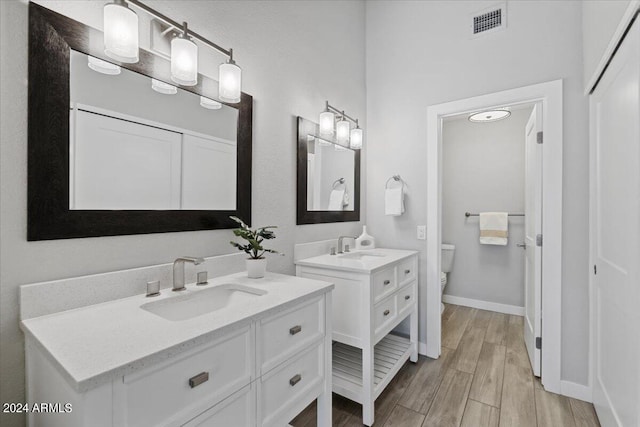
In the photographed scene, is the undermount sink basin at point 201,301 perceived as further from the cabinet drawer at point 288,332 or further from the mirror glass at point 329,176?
the mirror glass at point 329,176

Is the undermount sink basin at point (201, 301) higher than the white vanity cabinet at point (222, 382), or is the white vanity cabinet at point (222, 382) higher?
the undermount sink basin at point (201, 301)

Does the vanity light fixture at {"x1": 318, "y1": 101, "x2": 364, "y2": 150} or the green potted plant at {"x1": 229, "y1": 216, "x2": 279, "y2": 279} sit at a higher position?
the vanity light fixture at {"x1": 318, "y1": 101, "x2": 364, "y2": 150}

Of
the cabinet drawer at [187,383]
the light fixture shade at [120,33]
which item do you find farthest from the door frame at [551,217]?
the light fixture shade at [120,33]

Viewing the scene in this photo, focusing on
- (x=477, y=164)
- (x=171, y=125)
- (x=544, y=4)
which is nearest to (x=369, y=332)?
(x=171, y=125)

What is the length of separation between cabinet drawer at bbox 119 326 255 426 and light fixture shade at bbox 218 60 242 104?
1092 millimetres

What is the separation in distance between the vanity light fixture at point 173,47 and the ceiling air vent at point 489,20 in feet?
6.36

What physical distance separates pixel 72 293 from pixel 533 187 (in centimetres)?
276

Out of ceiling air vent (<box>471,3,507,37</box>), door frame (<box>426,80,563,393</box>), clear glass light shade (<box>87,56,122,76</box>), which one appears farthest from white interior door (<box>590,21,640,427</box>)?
clear glass light shade (<box>87,56,122,76</box>)

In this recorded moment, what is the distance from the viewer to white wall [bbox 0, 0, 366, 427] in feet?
3.07

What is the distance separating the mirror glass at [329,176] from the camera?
2156mm

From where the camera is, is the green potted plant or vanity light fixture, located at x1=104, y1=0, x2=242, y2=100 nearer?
vanity light fixture, located at x1=104, y1=0, x2=242, y2=100

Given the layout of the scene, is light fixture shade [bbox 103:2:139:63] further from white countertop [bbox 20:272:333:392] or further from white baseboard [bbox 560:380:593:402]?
white baseboard [bbox 560:380:593:402]

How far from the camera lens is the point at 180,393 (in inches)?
31.7

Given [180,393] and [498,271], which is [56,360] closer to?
[180,393]
